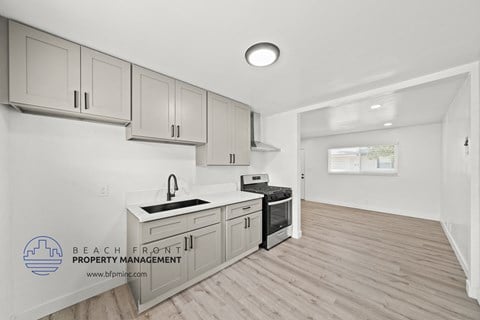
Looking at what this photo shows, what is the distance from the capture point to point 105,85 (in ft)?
A: 5.66

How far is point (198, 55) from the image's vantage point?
1.76 metres

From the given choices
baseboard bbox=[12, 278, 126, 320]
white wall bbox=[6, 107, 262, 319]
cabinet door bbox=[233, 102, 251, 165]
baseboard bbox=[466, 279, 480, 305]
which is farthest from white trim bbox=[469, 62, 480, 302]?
baseboard bbox=[12, 278, 126, 320]

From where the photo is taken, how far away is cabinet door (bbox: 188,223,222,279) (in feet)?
6.69

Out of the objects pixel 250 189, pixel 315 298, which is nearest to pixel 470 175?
pixel 315 298

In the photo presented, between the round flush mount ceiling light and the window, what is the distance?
511 cm

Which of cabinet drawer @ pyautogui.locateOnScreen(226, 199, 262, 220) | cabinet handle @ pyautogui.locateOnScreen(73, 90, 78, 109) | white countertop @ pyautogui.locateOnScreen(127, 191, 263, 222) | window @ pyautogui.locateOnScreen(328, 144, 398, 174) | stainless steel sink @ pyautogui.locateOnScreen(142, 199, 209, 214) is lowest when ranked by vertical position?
cabinet drawer @ pyautogui.locateOnScreen(226, 199, 262, 220)

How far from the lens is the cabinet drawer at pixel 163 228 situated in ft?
5.64

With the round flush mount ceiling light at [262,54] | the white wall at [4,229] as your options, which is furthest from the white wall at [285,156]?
the white wall at [4,229]

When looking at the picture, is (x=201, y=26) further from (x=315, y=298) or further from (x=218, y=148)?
(x=315, y=298)

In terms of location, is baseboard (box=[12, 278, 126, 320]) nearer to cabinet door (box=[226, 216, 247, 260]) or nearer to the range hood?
cabinet door (box=[226, 216, 247, 260])

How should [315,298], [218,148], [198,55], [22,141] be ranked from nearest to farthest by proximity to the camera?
[22,141]
[198,55]
[315,298]
[218,148]

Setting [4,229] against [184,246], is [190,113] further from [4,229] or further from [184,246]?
[4,229]

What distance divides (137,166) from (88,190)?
0.52 meters

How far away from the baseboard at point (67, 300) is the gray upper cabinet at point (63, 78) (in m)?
1.73
